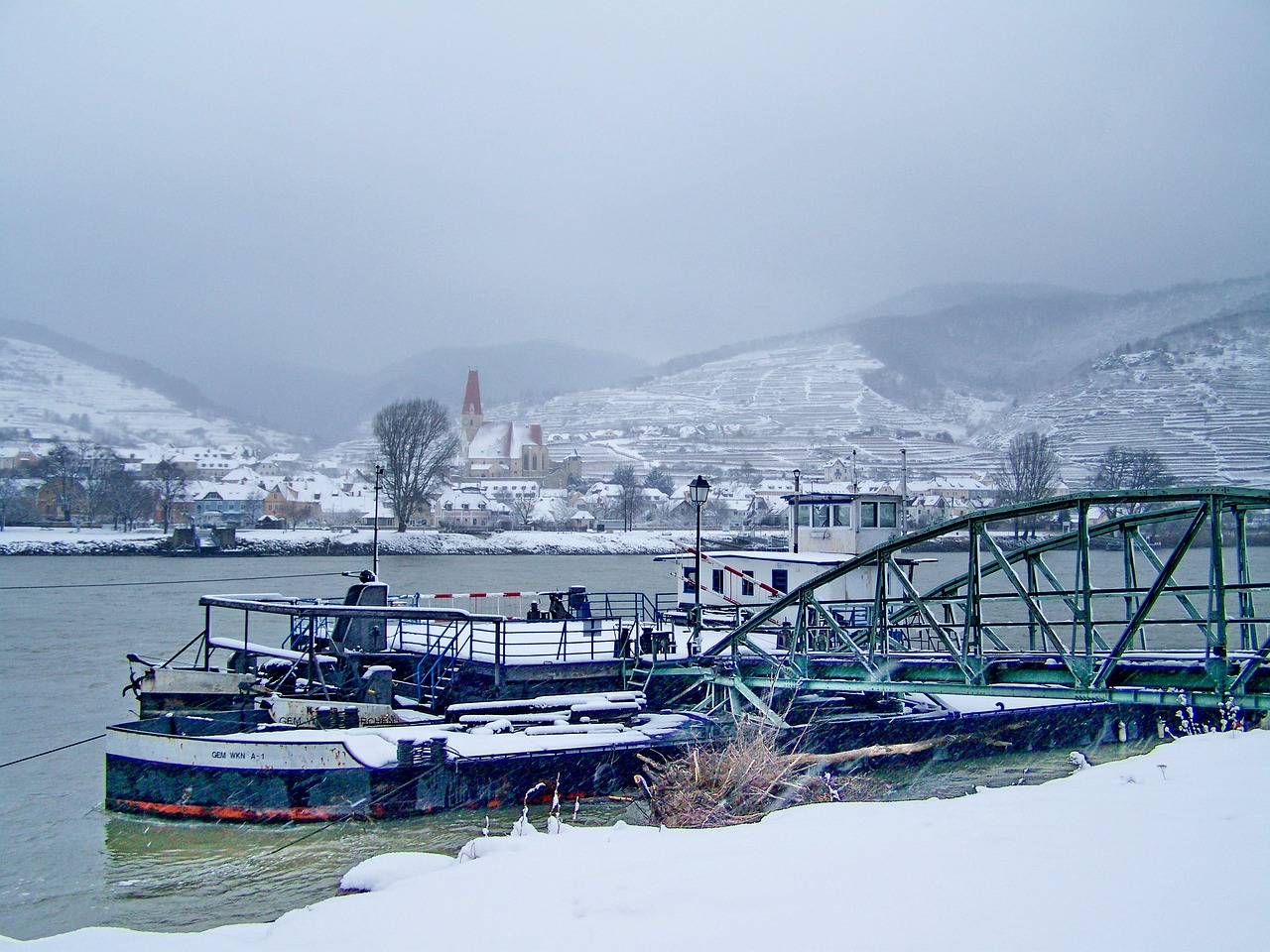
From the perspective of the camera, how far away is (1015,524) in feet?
357

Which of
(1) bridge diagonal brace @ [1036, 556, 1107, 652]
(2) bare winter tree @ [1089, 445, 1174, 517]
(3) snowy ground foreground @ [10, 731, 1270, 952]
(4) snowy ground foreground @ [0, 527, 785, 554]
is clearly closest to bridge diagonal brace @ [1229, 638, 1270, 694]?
(1) bridge diagonal brace @ [1036, 556, 1107, 652]

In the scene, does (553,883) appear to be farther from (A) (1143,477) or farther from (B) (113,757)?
(A) (1143,477)

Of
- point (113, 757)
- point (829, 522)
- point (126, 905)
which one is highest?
point (829, 522)

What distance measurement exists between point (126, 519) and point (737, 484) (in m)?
117

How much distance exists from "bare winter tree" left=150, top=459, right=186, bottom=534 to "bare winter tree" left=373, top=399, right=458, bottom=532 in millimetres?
25811

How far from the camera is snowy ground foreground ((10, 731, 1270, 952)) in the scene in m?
5.85

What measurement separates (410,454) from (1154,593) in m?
103

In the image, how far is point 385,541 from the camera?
328ft

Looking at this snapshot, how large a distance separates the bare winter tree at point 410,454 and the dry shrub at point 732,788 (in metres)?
96.6

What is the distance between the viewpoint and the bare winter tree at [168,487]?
374ft

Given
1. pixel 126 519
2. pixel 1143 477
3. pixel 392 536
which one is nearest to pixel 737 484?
pixel 1143 477

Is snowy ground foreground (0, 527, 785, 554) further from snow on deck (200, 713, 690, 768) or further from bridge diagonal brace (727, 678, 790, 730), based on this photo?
snow on deck (200, 713, 690, 768)

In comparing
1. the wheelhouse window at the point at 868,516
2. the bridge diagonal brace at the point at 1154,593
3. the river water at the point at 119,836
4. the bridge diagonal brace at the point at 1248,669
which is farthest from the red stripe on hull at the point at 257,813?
the wheelhouse window at the point at 868,516

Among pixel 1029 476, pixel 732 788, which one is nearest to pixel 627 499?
pixel 1029 476
